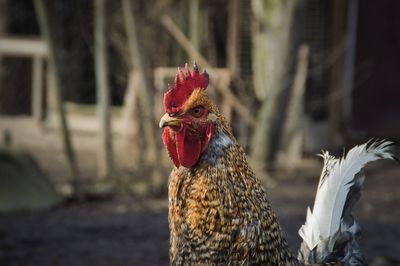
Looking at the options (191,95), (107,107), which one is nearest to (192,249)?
(191,95)

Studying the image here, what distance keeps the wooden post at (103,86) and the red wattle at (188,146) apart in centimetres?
547

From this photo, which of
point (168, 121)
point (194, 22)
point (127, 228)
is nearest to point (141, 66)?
point (127, 228)

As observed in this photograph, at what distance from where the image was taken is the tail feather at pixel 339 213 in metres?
3.80

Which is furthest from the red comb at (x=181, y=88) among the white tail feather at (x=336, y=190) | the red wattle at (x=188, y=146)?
the white tail feather at (x=336, y=190)

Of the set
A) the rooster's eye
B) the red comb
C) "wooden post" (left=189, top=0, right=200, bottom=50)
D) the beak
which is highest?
"wooden post" (left=189, top=0, right=200, bottom=50)

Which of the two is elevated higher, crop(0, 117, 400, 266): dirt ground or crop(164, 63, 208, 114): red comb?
crop(164, 63, 208, 114): red comb

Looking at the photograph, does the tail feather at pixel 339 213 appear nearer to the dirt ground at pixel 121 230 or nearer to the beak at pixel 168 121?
the beak at pixel 168 121

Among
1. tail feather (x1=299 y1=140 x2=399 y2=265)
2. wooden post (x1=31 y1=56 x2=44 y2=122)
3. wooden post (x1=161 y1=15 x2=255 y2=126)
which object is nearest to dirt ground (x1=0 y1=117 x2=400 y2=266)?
wooden post (x1=161 y1=15 x2=255 y2=126)

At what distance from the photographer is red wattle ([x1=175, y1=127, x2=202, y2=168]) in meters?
3.27

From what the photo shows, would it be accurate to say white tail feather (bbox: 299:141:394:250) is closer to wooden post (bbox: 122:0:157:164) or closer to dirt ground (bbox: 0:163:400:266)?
dirt ground (bbox: 0:163:400:266)

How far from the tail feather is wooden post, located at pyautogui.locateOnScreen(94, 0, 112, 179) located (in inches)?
205

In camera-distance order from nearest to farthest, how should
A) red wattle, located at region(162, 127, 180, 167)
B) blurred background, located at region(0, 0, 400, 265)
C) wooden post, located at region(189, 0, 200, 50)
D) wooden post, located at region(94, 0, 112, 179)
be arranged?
red wattle, located at region(162, 127, 180, 167) < blurred background, located at region(0, 0, 400, 265) < wooden post, located at region(94, 0, 112, 179) < wooden post, located at region(189, 0, 200, 50)

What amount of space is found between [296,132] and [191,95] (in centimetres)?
750

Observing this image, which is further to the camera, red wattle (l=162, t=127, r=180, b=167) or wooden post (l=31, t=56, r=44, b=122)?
wooden post (l=31, t=56, r=44, b=122)
